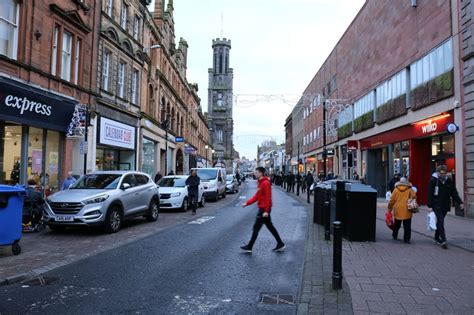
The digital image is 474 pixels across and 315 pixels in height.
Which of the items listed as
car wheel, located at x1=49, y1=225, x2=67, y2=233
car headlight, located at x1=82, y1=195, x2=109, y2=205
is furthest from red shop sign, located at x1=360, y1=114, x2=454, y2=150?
car wheel, located at x1=49, y1=225, x2=67, y2=233

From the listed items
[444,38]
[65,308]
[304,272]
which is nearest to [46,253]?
[65,308]

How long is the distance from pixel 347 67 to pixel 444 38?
1737 centimetres

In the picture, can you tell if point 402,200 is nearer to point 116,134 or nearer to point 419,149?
point 419,149

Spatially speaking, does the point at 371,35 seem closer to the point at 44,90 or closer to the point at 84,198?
the point at 44,90

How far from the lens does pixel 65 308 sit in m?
4.79

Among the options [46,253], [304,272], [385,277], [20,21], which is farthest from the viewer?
[20,21]

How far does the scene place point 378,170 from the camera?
28953mm


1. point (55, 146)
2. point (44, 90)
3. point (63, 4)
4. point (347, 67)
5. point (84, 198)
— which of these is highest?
point (347, 67)

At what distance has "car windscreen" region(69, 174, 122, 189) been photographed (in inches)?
457

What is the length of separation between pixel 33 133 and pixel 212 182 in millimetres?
10644

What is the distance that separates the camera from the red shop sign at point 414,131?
17.9m

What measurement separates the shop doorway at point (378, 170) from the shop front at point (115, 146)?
17.0 metres

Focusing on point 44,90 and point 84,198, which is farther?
point 44,90

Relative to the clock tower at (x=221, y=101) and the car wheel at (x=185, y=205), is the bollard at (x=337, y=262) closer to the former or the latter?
the car wheel at (x=185, y=205)
